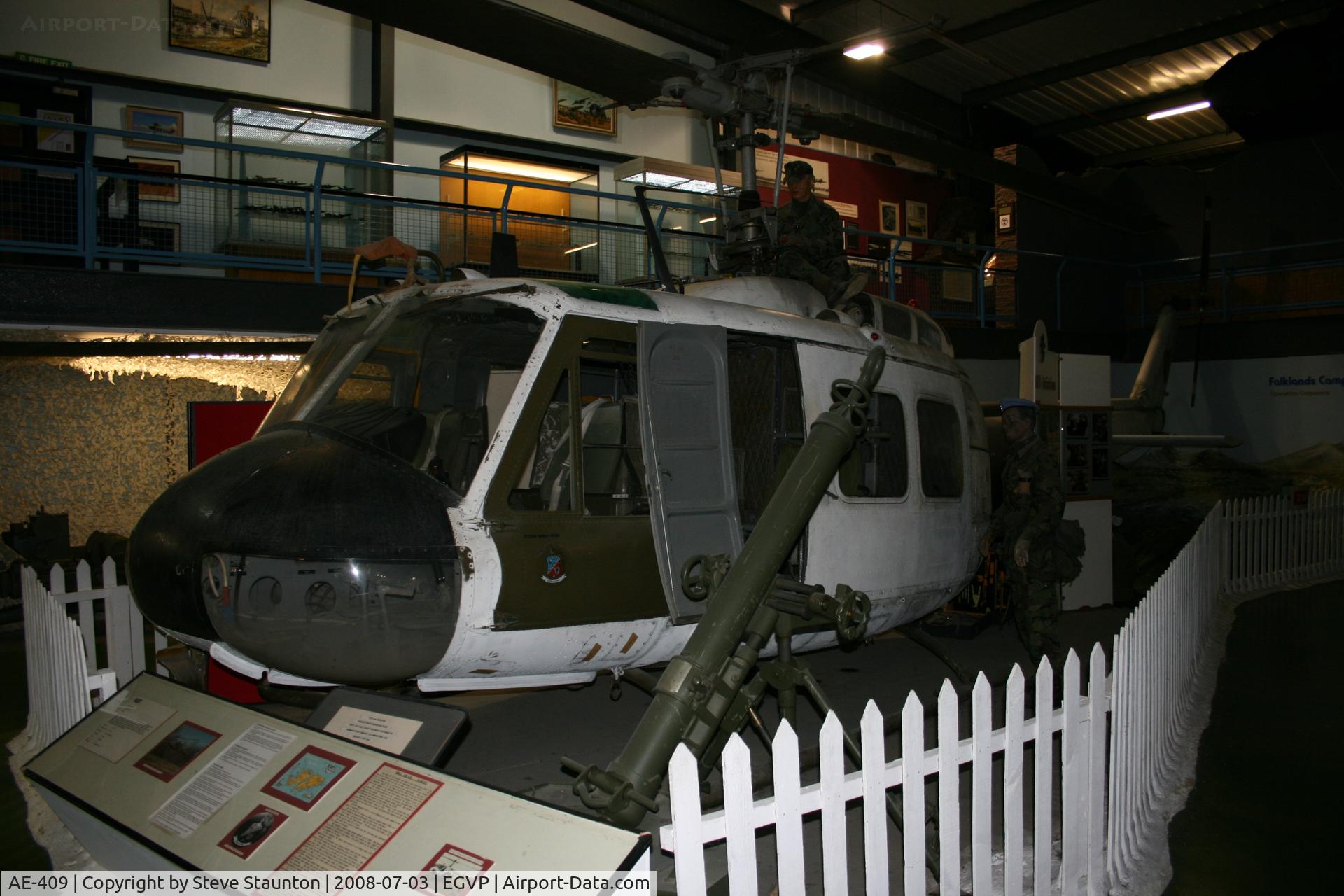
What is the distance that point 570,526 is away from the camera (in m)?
3.96

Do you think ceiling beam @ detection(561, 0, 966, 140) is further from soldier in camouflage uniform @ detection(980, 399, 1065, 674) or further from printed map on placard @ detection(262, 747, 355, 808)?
printed map on placard @ detection(262, 747, 355, 808)

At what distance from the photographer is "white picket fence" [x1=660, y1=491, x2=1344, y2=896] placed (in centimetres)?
248

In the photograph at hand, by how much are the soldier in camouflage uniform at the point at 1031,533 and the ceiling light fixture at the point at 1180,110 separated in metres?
15.4

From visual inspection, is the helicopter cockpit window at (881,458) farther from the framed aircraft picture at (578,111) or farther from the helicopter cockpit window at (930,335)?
the framed aircraft picture at (578,111)

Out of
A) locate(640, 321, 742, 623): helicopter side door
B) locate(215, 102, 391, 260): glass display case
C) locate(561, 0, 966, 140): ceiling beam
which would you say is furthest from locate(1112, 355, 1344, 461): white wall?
locate(640, 321, 742, 623): helicopter side door

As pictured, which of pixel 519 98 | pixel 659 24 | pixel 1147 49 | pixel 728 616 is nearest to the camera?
pixel 728 616

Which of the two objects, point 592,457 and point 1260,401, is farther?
point 1260,401

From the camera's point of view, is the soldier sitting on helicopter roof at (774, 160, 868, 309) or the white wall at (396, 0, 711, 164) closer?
the soldier sitting on helicopter roof at (774, 160, 868, 309)

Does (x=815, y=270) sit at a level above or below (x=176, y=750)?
above

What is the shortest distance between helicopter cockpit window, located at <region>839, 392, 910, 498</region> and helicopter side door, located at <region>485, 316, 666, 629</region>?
1.22m

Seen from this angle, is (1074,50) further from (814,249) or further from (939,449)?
(939,449)

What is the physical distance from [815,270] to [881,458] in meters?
1.47

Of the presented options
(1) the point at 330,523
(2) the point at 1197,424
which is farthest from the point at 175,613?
(2) the point at 1197,424

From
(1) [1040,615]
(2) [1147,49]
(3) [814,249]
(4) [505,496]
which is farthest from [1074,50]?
(4) [505,496]
